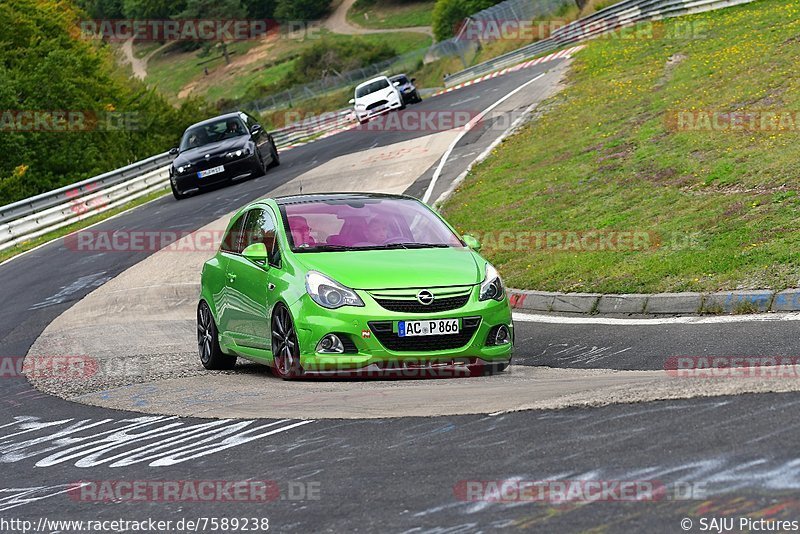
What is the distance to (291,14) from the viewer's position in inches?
5172

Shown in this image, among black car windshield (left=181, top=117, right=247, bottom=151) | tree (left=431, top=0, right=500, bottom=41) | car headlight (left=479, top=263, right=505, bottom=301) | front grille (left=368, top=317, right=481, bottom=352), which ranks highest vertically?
tree (left=431, top=0, right=500, bottom=41)

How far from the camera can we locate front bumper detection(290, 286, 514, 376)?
9.31 m

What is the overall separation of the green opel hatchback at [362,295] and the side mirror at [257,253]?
0.04 ft

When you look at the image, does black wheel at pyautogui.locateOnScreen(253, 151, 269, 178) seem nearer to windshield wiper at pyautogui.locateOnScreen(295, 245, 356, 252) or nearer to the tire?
windshield wiper at pyautogui.locateOnScreen(295, 245, 356, 252)

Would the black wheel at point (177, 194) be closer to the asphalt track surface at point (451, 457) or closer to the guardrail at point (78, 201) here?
the guardrail at point (78, 201)

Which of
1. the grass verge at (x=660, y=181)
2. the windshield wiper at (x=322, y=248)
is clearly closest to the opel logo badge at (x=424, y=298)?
the windshield wiper at (x=322, y=248)

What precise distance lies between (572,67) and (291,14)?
97.5m

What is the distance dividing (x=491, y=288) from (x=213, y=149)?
21.4 metres

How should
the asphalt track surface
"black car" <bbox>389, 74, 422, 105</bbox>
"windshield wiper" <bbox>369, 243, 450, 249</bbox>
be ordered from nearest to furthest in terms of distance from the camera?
1. the asphalt track surface
2. "windshield wiper" <bbox>369, 243, 450, 249</bbox>
3. "black car" <bbox>389, 74, 422, 105</bbox>

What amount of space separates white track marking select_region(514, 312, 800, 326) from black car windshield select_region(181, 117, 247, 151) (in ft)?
62.0

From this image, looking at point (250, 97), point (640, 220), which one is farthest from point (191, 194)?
point (250, 97)

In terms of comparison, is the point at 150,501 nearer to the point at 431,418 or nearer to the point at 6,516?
the point at 6,516

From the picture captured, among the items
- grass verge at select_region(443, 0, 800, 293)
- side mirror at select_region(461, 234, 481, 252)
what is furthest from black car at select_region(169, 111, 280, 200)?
side mirror at select_region(461, 234, 481, 252)

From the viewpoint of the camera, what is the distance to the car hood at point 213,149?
30.2 metres
